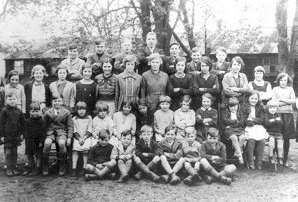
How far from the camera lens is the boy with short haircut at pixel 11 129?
234 inches

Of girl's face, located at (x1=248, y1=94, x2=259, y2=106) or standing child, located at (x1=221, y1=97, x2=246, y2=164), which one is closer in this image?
standing child, located at (x1=221, y1=97, x2=246, y2=164)

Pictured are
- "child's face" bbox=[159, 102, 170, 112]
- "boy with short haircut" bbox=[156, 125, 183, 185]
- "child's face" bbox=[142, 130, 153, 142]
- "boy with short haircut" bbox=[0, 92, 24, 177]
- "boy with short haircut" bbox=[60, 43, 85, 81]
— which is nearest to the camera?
"boy with short haircut" bbox=[156, 125, 183, 185]

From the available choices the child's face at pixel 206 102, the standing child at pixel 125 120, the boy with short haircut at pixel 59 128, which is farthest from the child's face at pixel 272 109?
the boy with short haircut at pixel 59 128

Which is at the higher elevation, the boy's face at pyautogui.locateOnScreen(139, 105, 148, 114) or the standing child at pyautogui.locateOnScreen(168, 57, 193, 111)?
the standing child at pyautogui.locateOnScreen(168, 57, 193, 111)

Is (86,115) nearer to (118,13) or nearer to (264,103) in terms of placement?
(264,103)

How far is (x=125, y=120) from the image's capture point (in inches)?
244

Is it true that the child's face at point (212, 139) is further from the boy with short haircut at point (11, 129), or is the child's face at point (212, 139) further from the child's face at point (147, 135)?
the boy with short haircut at point (11, 129)

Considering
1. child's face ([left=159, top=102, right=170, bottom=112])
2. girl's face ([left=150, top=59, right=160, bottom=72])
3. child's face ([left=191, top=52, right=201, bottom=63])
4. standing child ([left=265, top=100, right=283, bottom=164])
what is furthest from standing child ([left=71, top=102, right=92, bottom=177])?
standing child ([left=265, top=100, right=283, bottom=164])

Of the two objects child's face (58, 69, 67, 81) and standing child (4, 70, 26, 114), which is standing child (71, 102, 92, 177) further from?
standing child (4, 70, 26, 114)

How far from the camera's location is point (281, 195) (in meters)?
4.99

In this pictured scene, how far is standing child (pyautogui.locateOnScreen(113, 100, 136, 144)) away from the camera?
242 inches

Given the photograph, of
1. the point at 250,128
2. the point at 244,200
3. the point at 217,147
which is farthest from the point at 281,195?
the point at 250,128

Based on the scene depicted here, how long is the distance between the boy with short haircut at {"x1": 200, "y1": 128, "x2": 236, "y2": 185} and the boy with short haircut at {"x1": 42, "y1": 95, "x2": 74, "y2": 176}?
2.20 meters

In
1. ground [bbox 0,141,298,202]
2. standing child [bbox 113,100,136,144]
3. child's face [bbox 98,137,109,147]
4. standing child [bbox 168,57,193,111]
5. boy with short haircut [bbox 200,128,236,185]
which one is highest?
standing child [bbox 168,57,193,111]
